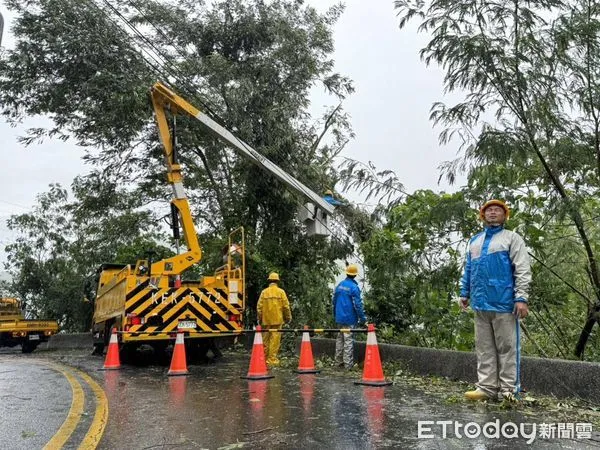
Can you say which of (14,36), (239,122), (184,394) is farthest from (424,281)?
(14,36)

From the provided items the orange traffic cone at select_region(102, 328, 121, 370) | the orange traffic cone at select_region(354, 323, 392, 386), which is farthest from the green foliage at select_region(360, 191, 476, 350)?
the orange traffic cone at select_region(102, 328, 121, 370)

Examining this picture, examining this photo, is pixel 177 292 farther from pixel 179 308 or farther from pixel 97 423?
pixel 97 423

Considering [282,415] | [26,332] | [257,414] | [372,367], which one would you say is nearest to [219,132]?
[372,367]

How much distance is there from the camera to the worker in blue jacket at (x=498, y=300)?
5793 millimetres

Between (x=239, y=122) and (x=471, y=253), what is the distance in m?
10.8

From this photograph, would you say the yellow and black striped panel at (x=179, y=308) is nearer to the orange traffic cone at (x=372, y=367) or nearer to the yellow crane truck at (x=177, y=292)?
the yellow crane truck at (x=177, y=292)

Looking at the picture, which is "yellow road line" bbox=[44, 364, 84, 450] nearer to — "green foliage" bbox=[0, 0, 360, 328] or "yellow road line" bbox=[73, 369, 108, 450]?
"yellow road line" bbox=[73, 369, 108, 450]

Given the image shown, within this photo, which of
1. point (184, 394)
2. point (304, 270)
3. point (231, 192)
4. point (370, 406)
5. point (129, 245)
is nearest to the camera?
point (370, 406)

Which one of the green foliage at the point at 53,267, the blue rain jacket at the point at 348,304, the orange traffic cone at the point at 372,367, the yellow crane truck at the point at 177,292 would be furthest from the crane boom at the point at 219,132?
the green foliage at the point at 53,267

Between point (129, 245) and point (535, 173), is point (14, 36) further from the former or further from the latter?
point (535, 173)

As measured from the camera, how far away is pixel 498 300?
5.85 m

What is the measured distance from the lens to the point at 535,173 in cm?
743

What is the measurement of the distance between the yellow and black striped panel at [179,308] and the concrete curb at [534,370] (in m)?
4.52

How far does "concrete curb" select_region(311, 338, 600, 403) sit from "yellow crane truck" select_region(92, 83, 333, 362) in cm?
455
